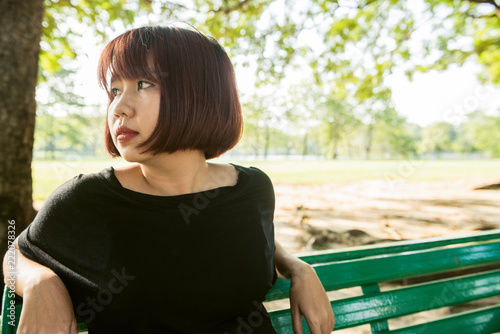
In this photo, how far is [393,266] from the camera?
156 cm

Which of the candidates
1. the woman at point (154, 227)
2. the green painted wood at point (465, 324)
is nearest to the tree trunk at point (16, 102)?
the woman at point (154, 227)

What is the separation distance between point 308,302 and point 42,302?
78 centimetres

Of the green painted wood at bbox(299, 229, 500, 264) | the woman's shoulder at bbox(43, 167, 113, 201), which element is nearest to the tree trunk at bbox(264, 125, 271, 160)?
the green painted wood at bbox(299, 229, 500, 264)

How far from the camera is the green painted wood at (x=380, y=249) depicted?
4.82ft

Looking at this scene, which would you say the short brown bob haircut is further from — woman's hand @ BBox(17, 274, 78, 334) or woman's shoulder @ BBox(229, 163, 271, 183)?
woman's hand @ BBox(17, 274, 78, 334)

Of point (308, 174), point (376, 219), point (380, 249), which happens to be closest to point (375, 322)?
point (380, 249)

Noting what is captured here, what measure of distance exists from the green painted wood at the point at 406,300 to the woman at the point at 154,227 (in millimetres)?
271

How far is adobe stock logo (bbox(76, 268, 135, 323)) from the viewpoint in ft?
3.19


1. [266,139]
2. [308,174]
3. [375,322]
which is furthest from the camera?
[266,139]

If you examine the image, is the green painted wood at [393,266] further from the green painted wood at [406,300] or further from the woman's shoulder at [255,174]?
the woman's shoulder at [255,174]

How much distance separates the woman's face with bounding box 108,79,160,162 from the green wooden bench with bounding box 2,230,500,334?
73 cm

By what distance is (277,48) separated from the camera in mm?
6160

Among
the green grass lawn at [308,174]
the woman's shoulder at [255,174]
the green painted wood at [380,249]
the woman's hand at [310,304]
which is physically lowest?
the green grass lawn at [308,174]

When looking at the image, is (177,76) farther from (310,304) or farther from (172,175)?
(310,304)
